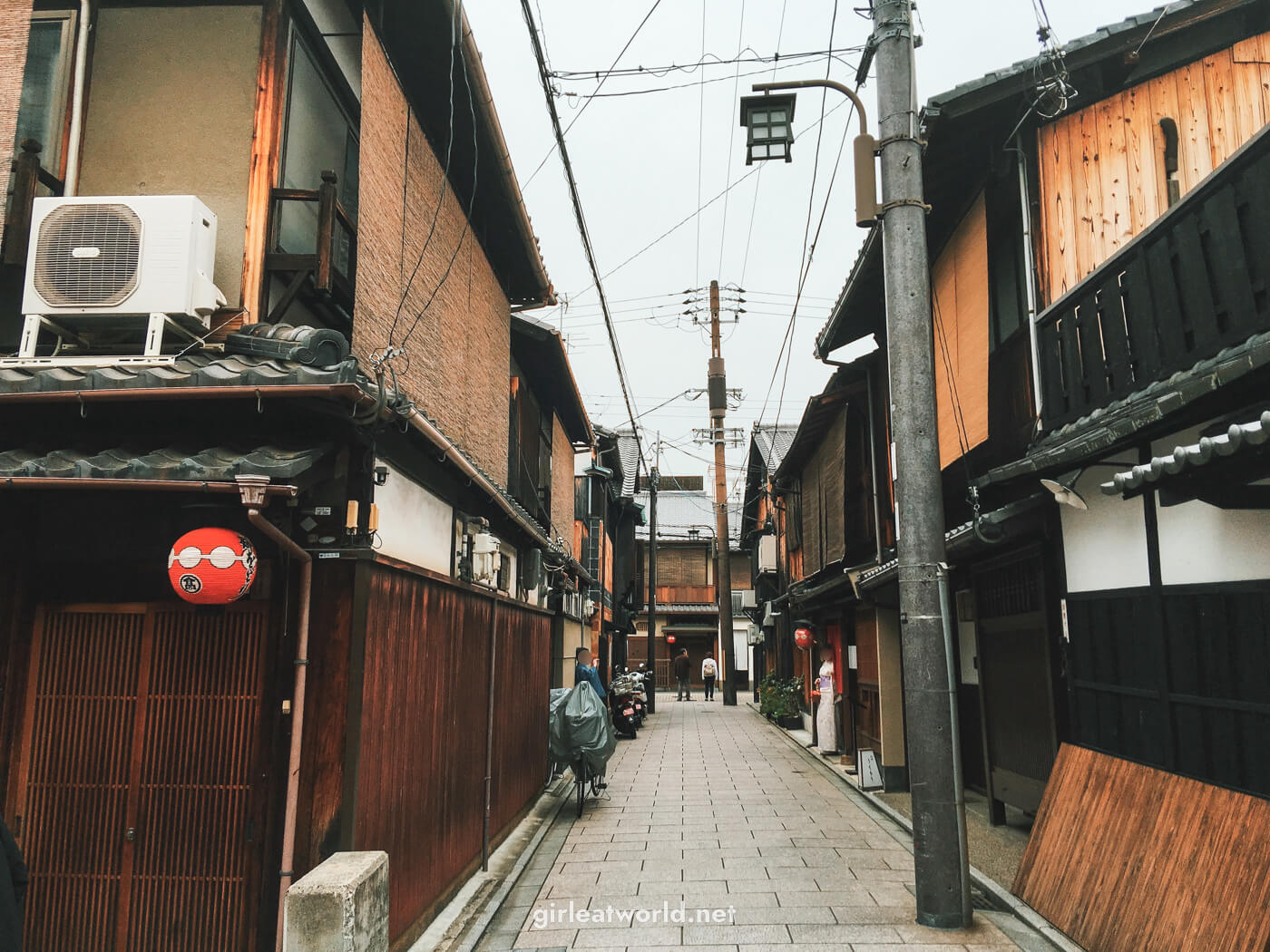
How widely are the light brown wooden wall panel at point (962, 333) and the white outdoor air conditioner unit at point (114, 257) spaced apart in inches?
340

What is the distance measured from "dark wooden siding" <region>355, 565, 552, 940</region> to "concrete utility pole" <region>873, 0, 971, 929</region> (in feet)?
14.4

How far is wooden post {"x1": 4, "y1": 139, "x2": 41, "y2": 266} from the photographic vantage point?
634cm

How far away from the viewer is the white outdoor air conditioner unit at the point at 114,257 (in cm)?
604

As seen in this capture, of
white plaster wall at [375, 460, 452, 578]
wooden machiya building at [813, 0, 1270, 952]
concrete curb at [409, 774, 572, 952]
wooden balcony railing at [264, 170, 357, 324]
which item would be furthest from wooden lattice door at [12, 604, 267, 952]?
wooden machiya building at [813, 0, 1270, 952]

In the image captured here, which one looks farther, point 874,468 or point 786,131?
point 874,468

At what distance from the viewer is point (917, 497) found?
8.16 meters

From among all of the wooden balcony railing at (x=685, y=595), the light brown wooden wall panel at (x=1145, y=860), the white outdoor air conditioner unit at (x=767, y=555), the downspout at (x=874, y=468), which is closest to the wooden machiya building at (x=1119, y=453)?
the light brown wooden wall panel at (x=1145, y=860)

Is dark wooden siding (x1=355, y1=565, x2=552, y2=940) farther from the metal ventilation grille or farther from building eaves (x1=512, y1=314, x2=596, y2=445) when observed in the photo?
building eaves (x1=512, y1=314, x2=596, y2=445)

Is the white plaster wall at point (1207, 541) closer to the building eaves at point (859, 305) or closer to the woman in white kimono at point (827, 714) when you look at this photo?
the building eaves at point (859, 305)

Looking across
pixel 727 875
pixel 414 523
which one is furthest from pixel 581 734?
pixel 414 523

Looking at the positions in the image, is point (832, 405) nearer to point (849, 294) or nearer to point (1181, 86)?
point (849, 294)

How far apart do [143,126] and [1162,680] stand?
360 inches

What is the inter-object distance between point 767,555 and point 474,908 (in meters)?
26.3

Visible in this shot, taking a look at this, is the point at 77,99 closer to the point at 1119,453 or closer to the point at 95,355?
the point at 95,355
